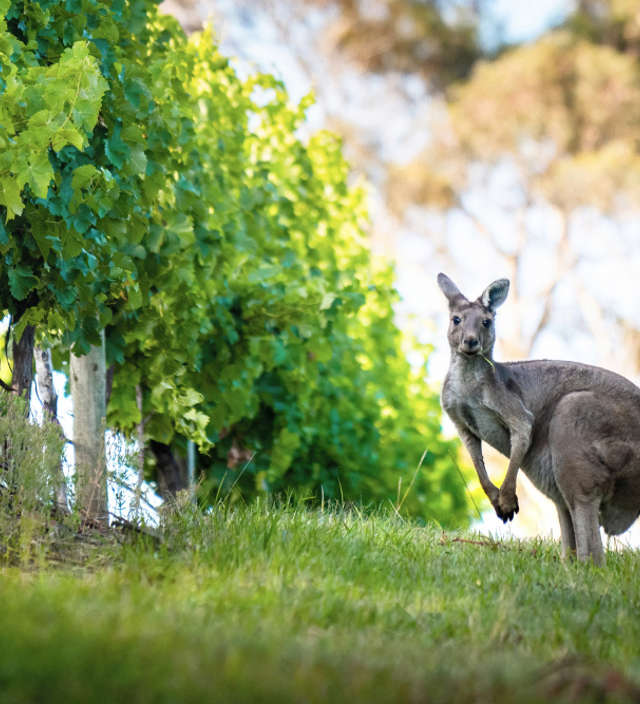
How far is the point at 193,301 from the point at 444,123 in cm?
1217

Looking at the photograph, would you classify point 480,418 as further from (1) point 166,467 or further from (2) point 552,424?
(1) point 166,467

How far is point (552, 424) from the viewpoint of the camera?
5.45 metres

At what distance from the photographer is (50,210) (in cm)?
520

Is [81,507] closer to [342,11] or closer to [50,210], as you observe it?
[50,210]

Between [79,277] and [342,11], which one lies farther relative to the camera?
[342,11]

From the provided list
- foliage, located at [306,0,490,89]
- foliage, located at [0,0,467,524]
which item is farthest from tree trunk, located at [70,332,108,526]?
foliage, located at [306,0,490,89]

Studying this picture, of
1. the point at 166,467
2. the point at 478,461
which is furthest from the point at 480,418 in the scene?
the point at 166,467

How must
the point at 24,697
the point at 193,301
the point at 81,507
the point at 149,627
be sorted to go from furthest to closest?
the point at 193,301 < the point at 81,507 < the point at 149,627 < the point at 24,697

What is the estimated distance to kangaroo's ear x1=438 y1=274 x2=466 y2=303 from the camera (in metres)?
5.81

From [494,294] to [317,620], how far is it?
102 inches

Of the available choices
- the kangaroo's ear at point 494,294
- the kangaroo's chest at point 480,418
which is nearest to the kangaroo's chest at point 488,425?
the kangaroo's chest at point 480,418

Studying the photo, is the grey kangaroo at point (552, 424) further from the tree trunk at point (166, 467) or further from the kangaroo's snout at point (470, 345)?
the tree trunk at point (166, 467)

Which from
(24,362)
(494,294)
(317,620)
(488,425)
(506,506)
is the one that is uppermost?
(494,294)

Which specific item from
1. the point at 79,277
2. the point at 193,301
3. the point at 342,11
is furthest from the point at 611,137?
the point at 79,277
